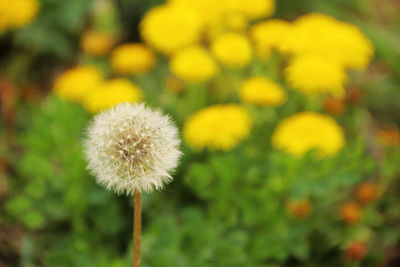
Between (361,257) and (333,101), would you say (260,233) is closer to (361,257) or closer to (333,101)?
(361,257)

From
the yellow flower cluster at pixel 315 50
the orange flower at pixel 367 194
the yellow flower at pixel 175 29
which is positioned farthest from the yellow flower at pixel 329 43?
the orange flower at pixel 367 194

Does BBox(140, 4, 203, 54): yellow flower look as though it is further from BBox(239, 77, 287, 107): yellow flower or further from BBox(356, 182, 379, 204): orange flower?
BBox(356, 182, 379, 204): orange flower

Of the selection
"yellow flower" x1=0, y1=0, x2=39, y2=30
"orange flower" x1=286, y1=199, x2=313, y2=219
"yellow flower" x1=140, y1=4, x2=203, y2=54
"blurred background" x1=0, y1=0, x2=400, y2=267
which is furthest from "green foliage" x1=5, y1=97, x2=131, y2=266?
"yellow flower" x1=0, y1=0, x2=39, y2=30

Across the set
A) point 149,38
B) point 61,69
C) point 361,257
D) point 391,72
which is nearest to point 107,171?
point 361,257

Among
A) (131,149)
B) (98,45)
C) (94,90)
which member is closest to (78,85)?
(94,90)

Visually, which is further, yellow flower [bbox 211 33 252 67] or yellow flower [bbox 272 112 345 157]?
yellow flower [bbox 211 33 252 67]

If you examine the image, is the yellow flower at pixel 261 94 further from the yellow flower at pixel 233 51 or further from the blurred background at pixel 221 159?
the yellow flower at pixel 233 51
